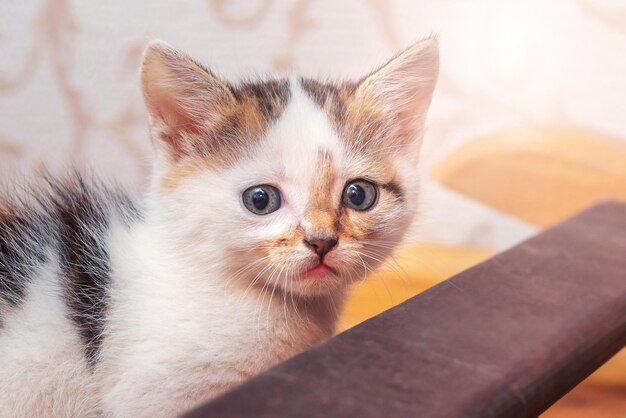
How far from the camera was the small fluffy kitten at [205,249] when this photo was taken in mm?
785

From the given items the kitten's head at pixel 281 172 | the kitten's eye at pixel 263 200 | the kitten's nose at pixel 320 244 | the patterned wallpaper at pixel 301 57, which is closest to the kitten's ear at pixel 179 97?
the kitten's head at pixel 281 172

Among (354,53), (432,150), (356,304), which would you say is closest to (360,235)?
(356,304)

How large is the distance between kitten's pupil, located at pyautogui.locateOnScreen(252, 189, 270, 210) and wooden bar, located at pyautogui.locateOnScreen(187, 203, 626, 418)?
0.77 feet

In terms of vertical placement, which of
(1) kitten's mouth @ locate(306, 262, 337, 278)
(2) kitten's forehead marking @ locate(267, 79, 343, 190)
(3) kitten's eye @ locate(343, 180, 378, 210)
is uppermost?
(2) kitten's forehead marking @ locate(267, 79, 343, 190)

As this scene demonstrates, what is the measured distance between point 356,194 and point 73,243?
0.36m

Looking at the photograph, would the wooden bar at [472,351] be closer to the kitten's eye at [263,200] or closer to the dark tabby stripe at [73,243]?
the kitten's eye at [263,200]

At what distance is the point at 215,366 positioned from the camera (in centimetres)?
79

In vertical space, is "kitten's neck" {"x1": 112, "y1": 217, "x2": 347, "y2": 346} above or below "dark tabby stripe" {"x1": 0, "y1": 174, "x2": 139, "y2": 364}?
below

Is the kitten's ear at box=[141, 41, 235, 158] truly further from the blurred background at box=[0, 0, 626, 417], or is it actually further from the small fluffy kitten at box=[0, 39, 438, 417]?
the blurred background at box=[0, 0, 626, 417]

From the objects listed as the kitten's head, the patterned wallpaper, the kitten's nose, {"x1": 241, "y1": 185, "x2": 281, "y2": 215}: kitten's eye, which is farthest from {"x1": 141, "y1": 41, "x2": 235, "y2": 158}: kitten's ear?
the patterned wallpaper

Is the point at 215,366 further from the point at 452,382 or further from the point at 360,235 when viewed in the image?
the point at 452,382

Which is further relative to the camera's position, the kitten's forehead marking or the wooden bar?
the kitten's forehead marking

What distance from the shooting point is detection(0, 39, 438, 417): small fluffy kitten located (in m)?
0.78

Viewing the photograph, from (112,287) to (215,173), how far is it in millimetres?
190
